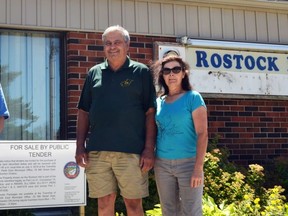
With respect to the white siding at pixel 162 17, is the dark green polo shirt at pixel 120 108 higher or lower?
lower

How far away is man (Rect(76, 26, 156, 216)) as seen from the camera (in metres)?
3.46

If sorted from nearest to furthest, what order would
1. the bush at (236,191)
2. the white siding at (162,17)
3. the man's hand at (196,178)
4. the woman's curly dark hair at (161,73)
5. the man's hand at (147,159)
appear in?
the man's hand at (196,178) → the man's hand at (147,159) → the woman's curly dark hair at (161,73) → the bush at (236,191) → the white siding at (162,17)

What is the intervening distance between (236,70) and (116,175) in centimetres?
373

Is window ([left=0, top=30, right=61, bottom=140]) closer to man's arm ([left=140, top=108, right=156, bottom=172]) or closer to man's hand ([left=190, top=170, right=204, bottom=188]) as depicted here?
man's arm ([left=140, top=108, right=156, bottom=172])

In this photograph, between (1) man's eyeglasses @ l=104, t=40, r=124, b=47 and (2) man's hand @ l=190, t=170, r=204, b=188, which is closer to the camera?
(2) man's hand @ l=190, t=170, r=204, b=188

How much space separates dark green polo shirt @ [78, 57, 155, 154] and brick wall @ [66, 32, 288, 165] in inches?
101

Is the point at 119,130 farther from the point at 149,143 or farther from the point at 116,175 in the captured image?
the point at 116,175

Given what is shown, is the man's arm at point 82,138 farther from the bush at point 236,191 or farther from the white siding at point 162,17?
the white siding at point 162,17

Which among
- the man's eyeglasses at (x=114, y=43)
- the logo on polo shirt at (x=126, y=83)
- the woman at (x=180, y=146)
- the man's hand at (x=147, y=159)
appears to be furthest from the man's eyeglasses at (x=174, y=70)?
the man's hand at (x=147, y=159)

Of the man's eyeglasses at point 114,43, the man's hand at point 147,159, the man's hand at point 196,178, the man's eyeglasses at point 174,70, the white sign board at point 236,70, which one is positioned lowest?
the man's hand at point 196,178

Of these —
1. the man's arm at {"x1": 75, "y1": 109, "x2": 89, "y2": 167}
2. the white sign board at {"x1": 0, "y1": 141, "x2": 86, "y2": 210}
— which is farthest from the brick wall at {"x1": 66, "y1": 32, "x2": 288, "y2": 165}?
the man's arm at {"x1": 75, "y1": 109, "x2": 89, "y2": 167}

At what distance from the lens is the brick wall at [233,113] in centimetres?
608

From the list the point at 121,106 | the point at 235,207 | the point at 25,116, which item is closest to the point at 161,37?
→ the point at 25,116

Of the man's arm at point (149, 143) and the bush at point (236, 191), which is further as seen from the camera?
the bush at point (236, 191)
